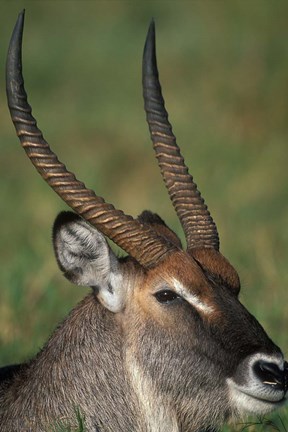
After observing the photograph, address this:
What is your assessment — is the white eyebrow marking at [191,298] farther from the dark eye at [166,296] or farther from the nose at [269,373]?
the nose at [269,373]

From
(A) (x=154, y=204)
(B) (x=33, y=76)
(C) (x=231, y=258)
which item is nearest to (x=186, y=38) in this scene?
(B) (x=33, y=76)

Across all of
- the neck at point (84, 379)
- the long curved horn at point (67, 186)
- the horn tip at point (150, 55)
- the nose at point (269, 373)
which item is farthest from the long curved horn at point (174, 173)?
the nose at point (269, 373)

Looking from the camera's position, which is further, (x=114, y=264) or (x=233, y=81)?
(x=233, y=81)

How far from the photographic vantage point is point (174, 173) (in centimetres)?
691

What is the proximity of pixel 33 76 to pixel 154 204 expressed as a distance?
21.7 feet

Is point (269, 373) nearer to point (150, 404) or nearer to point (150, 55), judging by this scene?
point (150, 404)

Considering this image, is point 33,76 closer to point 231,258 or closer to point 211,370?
point 231,258

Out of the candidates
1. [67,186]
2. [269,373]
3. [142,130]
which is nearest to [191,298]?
[269,373]

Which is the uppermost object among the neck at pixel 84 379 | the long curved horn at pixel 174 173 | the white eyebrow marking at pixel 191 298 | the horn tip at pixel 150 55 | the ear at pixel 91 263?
the horn tip at pixel 150 55

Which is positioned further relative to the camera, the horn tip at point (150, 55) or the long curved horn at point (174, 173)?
the horn tip at point (150, 55)

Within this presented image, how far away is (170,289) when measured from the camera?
6266 mm

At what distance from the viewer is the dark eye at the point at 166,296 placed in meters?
6.27

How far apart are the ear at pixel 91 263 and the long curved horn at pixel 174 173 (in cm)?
52

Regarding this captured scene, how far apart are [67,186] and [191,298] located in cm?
86
